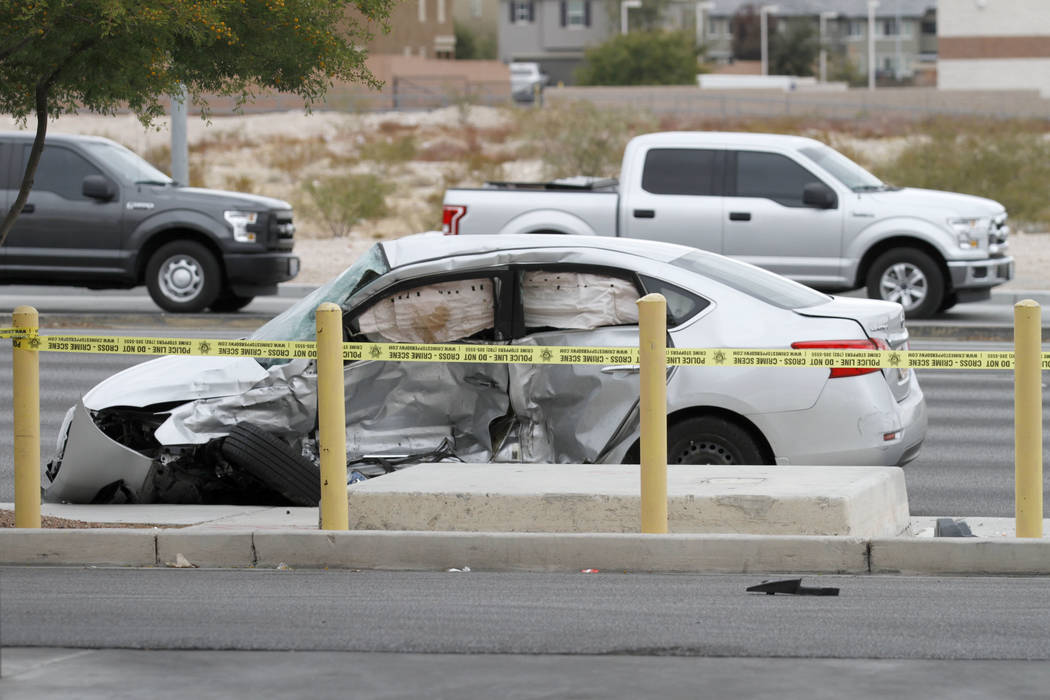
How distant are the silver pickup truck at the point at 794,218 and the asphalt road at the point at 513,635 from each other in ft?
37.0

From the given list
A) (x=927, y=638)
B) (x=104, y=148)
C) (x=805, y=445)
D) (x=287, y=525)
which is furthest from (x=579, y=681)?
(x=104, y=148)

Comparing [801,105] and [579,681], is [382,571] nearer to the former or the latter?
[579,681]

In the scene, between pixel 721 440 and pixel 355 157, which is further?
pixel 355 157

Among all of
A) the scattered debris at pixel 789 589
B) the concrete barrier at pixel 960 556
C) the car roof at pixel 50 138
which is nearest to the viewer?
the scattered debris at pixel 789 589

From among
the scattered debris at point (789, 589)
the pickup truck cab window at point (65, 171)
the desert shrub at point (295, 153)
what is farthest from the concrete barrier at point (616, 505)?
the desert shrub at point (295, 153)

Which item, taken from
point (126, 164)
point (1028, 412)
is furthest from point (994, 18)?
point (1028, 412)

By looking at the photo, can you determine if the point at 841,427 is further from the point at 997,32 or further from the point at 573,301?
the point at 997,32

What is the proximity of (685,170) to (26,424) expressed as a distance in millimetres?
11694

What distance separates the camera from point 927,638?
20.1 feet

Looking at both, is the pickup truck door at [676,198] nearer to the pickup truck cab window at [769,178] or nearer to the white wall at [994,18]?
the pickup truck cab window at [769,178]

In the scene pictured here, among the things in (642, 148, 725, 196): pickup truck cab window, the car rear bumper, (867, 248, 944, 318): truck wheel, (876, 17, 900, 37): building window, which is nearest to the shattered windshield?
the car rear bumper

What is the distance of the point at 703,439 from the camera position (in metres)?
8.76

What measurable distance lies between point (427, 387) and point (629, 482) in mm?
1449

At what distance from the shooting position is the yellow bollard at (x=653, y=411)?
743 centimetres
